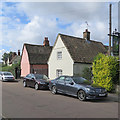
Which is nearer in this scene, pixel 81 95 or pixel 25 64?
pixel 81 95

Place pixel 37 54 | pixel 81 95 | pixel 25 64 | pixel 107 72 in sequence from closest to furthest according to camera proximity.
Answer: pixel 81 95, pixel 107 72, pixel 25 64, pixel 37 54

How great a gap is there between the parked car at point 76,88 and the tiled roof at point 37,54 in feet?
61.5

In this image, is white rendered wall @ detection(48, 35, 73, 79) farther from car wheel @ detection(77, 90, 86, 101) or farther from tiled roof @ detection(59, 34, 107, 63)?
car wheel @ detection(77, 90, 86, 101)

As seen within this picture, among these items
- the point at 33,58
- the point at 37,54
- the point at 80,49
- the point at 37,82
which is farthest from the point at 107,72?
the point at 37,54

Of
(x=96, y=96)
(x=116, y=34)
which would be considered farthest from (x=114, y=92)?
(x=116, y=34)

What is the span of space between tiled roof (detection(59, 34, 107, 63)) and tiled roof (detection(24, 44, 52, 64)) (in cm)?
999

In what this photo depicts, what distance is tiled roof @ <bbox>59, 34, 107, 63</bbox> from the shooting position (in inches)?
819

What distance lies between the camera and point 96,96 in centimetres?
952

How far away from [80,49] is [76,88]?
12960mm

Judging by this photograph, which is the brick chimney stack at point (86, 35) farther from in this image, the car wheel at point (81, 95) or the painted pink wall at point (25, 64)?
the car wheel at point (81, 95)

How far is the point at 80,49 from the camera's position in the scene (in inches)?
891

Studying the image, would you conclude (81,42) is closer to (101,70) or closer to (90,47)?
(90,47)

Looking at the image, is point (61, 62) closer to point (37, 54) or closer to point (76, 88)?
point (37, 54)

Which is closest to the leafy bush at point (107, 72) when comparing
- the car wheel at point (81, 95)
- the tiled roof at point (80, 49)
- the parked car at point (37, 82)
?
the car wheel at point (81, 95)
